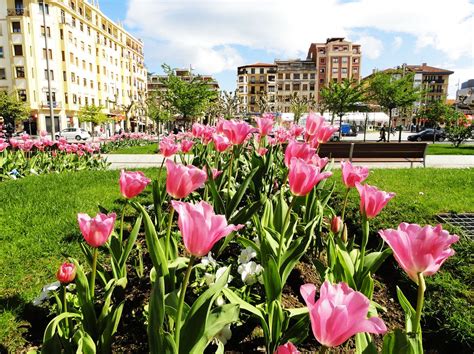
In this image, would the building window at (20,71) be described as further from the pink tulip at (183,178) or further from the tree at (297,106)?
the pink tulip at (183,178)

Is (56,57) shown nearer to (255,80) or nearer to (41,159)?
(41,159)

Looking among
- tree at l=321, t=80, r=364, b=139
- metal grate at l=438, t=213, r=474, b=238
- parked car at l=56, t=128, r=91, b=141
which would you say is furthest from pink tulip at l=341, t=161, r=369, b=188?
parked car at l=56, t=128, r=91, b=141

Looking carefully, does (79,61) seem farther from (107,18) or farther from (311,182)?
(311,182)

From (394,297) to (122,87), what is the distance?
63.4 m

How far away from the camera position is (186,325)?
125cm

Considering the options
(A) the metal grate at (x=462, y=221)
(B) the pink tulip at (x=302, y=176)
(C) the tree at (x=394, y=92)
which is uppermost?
(C) the tree at (x=394, y=92)

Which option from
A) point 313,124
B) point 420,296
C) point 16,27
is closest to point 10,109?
point 16,27

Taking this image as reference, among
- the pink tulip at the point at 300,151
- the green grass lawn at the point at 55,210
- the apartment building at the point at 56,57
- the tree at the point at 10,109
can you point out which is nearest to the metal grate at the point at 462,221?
the green grass lawn at the point at 55,210

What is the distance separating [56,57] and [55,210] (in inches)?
1735

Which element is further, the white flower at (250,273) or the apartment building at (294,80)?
the apartment building at (294,80)

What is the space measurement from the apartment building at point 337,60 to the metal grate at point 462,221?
81.4 meters

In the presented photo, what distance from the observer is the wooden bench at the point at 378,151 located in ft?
31.3

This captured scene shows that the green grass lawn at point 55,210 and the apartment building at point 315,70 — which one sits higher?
the apartment building at point 315,70

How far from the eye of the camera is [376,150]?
975 centimetres
